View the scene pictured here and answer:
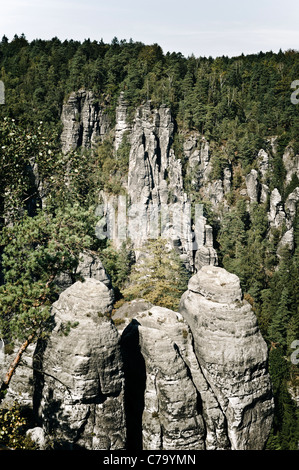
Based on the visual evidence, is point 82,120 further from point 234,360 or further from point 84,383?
point 84,383

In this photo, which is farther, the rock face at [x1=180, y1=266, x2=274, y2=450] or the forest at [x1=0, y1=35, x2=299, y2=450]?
the forest at [x1=0, y1=35, x2=299, y2=450]

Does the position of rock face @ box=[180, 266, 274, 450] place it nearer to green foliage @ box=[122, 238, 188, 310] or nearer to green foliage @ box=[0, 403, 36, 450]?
green foliage @ box=[0, 403, 36, 450]

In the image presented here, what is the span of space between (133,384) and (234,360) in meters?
5.43

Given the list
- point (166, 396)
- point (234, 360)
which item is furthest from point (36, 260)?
point (234, 360)

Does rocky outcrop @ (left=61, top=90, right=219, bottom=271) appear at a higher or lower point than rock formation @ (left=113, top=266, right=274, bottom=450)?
higher

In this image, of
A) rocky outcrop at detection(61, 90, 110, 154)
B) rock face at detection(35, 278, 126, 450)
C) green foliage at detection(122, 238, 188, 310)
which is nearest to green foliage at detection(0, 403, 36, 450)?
rock face at detection(35, 278, 126, 450)

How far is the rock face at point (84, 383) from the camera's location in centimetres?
1788

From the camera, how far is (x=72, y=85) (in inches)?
4225

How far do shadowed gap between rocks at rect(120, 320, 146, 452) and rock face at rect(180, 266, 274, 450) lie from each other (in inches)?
130

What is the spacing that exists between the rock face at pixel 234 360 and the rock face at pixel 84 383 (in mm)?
5047

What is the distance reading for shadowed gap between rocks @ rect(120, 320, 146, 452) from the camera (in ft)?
64.7

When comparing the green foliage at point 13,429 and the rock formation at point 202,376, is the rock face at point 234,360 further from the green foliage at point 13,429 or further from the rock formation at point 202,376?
the green foliage at point 13,429

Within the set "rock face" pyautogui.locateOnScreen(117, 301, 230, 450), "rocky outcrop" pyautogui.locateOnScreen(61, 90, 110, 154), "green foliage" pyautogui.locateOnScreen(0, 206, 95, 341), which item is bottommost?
"rock face" pyautogui.locateOnScreen(117, 301, 230, 450)

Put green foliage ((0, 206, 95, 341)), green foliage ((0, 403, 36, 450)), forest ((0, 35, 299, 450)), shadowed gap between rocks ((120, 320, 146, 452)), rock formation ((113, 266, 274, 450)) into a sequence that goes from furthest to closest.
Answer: forest ((0, 35, 299, 450)) → shadowed gap between rocks ((120, 320, 146, 452)) → rock formation ((113, 266, 274, 450)) → green foliage ((0, 206, 95, 341)) → green foliage ((0, 403, 36, 450))
